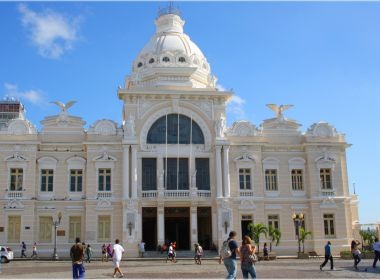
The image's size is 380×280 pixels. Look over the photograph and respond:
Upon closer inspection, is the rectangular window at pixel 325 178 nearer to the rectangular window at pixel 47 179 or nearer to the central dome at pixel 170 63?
the central dome at pixel 170 63

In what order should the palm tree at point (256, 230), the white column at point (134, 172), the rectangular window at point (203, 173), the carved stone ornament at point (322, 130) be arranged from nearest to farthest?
1. the palm tree at point (256, 230)
2. the white column at point (134, 172)
3. the rectangular window at point (203, 173)
4. the carved stone ornament at point (322, 130)

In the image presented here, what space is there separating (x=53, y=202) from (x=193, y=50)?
2025cm

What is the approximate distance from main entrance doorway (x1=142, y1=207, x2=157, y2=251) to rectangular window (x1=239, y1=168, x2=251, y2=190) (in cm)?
800

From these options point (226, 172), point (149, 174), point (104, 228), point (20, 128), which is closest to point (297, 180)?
point (226, 172)

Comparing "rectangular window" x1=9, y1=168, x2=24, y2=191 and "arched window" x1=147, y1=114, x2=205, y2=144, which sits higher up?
"arched window" x1=147, y1=114, x2=205, y2=144

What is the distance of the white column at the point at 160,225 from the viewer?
144 feet

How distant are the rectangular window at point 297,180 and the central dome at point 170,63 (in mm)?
11286

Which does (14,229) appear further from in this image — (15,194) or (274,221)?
(274,221)

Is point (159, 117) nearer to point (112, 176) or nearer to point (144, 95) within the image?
point (144, 95)

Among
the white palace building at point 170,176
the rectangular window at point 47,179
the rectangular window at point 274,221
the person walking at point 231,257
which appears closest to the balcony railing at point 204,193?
the white palace building at point 170,176

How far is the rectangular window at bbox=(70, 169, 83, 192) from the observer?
45.3 metres

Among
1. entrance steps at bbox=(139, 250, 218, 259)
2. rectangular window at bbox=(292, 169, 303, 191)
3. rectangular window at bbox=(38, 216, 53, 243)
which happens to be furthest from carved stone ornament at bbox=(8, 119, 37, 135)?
rectangular window at bbox=(292, 169, 303, 191)

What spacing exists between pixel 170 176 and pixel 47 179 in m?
10.5

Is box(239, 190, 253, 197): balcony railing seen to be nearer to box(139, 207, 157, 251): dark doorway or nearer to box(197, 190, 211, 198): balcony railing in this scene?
box(197, 190, 211, 198): balcony railing
